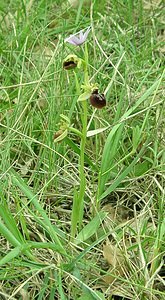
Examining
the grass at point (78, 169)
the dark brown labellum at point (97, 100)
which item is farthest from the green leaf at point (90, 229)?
the dark brown labellum at point (97, 100)

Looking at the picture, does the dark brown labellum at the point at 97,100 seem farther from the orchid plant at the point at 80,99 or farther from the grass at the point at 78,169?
the grass at the point at 78,169

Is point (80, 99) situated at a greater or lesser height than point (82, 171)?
greater

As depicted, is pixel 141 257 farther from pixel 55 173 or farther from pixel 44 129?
pixel 44 129

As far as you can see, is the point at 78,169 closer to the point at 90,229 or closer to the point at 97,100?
the point at 90,229

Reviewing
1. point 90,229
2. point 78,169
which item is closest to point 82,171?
point 90,229

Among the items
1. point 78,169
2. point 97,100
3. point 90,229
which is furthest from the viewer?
point 78,169

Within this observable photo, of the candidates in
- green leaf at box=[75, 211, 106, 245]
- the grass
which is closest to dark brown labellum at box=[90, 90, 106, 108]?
the grass

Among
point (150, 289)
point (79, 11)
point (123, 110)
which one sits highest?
point (79, 11)

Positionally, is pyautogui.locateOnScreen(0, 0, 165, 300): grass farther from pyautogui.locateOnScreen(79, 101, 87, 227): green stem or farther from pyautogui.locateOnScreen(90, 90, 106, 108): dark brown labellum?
pyautogui.locateOnScreen(90, 90, 106, 108): dark brown labellum

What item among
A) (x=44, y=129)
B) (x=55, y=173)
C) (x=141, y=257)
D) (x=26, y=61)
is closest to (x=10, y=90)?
(x=26, y=61)
